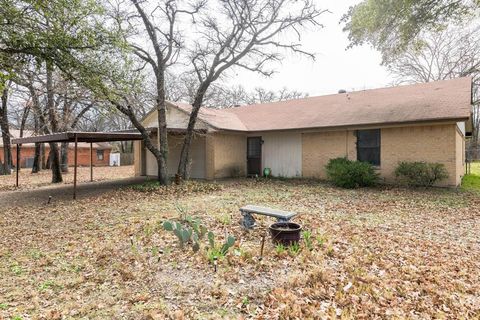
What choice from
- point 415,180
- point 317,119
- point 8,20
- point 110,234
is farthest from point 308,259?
point 317,119

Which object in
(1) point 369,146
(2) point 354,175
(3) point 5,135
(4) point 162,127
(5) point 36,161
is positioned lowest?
(2) point 354,175

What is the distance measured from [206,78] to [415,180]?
30.6 ft

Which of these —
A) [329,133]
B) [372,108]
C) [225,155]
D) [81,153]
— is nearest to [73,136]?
[225,155]

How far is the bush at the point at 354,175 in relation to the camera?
11.8 metres

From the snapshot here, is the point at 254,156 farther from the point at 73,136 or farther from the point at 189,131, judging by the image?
the point at 73,136

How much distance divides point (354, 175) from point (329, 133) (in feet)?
9.51

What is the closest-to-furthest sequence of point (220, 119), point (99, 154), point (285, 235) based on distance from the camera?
1. point (285, 235)
2. point (220, 119)
3. point (99, 154)

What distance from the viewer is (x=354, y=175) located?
11867mm

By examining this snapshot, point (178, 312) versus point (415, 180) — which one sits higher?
point (415, 180)

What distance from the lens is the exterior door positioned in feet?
54.4

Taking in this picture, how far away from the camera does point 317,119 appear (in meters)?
14.6

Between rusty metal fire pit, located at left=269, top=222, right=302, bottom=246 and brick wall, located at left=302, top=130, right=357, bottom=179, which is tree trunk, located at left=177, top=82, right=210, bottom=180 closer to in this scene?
brick wall, located at left=302, top=130, right=357, bottom=179

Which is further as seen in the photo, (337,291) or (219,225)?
(219,225)

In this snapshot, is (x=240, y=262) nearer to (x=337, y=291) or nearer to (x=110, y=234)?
(x=337, y=291)
